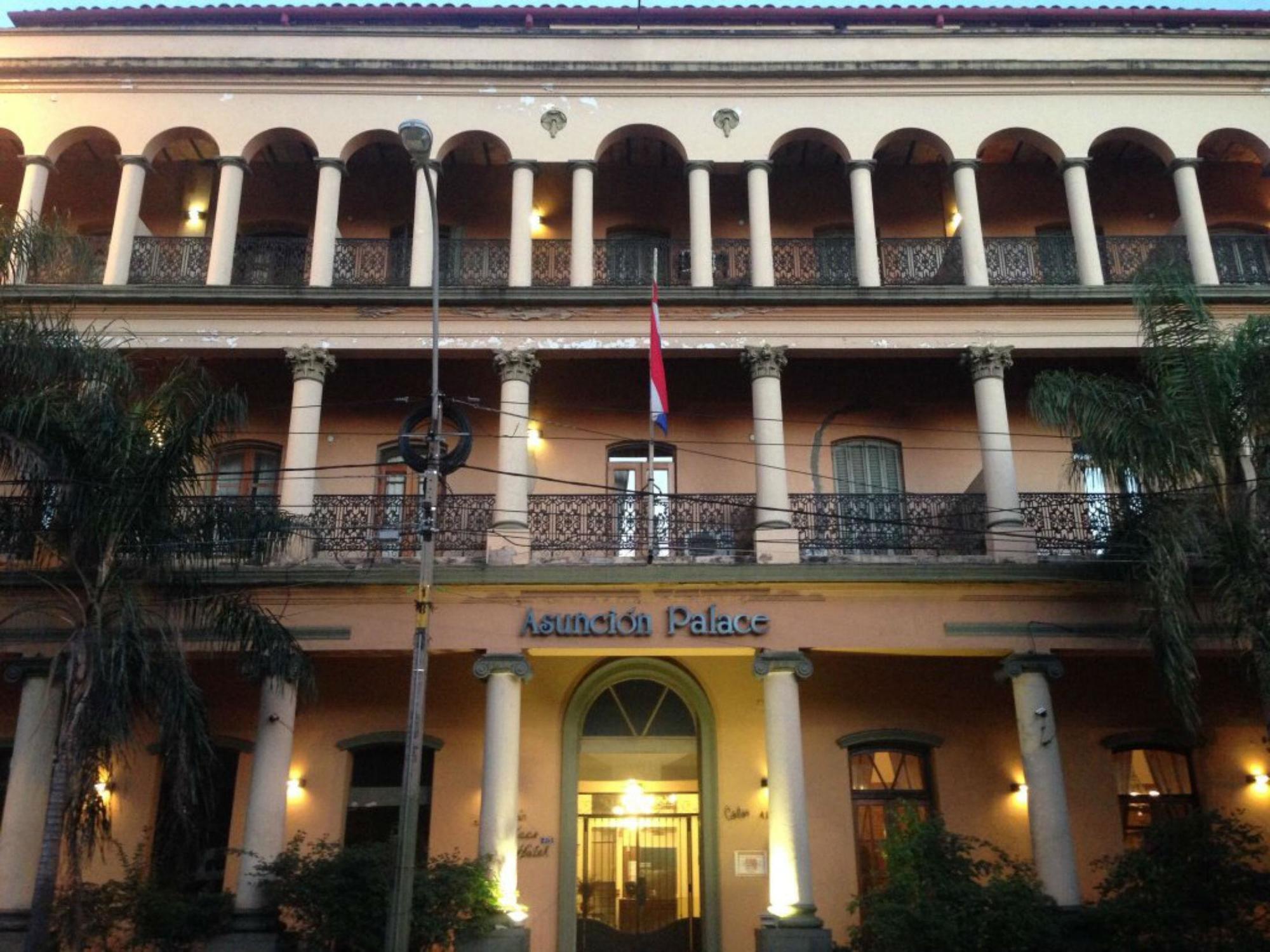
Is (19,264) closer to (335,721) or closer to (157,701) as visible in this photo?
(157,701)

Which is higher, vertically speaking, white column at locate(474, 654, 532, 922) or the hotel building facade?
the hotel building facade

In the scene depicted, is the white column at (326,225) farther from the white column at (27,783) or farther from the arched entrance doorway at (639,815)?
the arched entrance doorway at (639,815)

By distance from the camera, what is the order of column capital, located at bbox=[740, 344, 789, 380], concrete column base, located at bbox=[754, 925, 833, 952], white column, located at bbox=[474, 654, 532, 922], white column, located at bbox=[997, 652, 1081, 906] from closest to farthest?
concrete column base, located at bbox=[754, 925, 833, 952]
white column, located at bbox=[474, 654, 532, 922]
white column, located at bbox=[997, 652, 1081, 906]
column capital, located at bbox=[740, 344, 789, 380]

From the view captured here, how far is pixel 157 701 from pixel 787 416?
35.6 ft

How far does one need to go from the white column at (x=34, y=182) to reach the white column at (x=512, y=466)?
8228 mm

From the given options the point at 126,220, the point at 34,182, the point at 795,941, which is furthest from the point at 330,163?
the point at 795,941

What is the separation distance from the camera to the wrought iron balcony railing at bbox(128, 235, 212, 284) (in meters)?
18.6

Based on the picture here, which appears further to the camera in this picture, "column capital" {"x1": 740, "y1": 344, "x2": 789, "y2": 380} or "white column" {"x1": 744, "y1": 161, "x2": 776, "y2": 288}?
"white column" {"x1": 744, "y1": 161, "x2": 776, "y2": 288}

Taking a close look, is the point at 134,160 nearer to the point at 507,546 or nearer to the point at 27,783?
the point at 507,546

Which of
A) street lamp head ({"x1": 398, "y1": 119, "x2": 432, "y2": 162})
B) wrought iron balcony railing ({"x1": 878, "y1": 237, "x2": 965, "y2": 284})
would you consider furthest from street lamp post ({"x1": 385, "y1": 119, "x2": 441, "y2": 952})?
wrought iron balcony railing ({"x1": 878, "y1": 237, "x2": 965, "y2": 284})

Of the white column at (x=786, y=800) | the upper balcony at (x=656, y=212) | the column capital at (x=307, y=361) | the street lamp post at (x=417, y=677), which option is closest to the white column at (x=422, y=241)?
the upper balcony at (x=656, y=212)

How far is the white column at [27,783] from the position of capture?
15.0 m

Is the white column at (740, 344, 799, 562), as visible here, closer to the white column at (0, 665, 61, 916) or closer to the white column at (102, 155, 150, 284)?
the white column at (0, 665, 61, 916)

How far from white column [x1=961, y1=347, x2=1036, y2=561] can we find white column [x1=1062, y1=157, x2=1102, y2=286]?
200cm
